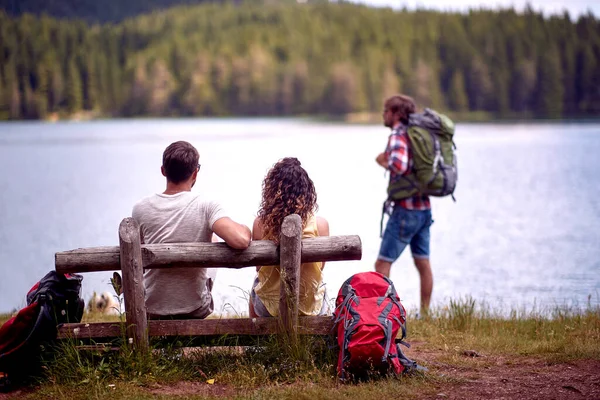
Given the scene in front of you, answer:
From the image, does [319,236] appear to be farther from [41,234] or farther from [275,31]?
[275,31]

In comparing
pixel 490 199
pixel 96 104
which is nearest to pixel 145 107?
pixel 96 104

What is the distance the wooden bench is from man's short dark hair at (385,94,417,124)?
2.70m

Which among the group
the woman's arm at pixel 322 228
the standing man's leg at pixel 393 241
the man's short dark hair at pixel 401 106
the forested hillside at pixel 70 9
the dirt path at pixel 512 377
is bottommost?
the dirt path at pixel 512 377

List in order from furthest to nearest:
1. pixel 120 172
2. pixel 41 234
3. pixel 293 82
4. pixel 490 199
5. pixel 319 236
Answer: pixel 293 82
pixel 120 172
pixel 490 199
pixel 41 234
pixel 319 236

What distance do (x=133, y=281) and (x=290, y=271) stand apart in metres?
0.96

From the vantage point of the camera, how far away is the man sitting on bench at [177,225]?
489 centimetres

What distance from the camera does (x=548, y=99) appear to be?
4798 inches

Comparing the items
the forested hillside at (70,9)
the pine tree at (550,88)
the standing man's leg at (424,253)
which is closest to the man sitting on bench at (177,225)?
the standing man's leg at (424,253)

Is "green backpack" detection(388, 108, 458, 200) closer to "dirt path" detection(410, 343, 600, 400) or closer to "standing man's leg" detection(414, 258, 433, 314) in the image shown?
"standing man's leg" detection(414, 258, 433, 314)

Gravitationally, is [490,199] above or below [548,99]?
below

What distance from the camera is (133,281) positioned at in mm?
4621

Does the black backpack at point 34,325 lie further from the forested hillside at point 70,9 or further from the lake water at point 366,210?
the forested hillside at point 70,9

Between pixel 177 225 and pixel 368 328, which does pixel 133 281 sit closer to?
pixel 177 225

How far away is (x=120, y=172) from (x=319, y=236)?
3746cm
